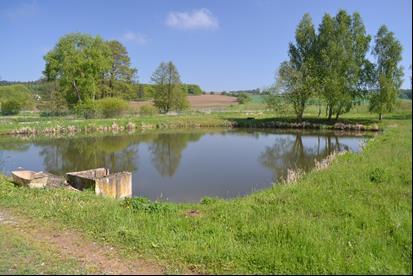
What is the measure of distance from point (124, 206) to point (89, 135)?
104 ft

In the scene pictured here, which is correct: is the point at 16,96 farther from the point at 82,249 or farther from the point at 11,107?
the point at 82,249

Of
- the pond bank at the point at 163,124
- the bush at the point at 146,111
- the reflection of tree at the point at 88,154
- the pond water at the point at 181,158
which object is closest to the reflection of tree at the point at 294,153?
the pond water at the point at 181,158

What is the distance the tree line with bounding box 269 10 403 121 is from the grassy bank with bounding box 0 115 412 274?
3392 cm

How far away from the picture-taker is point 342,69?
4306 cm

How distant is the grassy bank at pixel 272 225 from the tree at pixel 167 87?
161ft

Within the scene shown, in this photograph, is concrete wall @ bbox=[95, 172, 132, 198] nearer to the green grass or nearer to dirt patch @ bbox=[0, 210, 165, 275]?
dirt patch @ bbox=[0, 210, 165, 275]

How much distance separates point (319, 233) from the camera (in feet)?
21.4

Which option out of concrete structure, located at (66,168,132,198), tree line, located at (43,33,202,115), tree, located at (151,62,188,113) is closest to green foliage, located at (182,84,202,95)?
tree line, located at (43,33,202,115)

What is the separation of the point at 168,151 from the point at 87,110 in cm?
2773

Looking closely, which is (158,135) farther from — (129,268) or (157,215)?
(129,268)

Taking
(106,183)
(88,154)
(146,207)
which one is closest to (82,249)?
(146,207)

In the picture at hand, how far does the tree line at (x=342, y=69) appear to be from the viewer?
41344 millimetres

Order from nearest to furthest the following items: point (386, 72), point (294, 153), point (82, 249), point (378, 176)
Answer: point (82, 249), point (378, 176), point (294, 153), point (386, 72)

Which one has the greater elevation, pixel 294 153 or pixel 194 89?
pixel 194 89
